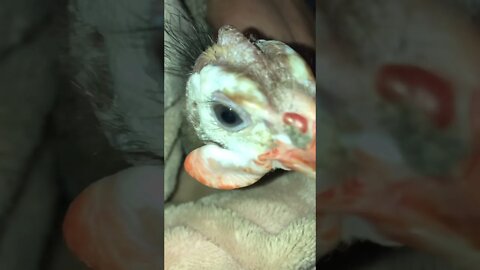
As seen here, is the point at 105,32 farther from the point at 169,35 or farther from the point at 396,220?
the point at 396,220

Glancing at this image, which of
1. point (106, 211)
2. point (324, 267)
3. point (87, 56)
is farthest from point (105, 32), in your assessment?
point (324, 267)

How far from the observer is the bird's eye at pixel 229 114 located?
36 centimetres

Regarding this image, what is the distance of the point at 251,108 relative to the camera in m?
0.35

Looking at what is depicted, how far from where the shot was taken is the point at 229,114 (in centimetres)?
36

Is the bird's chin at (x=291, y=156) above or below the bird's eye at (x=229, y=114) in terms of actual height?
below

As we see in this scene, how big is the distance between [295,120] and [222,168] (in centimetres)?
6

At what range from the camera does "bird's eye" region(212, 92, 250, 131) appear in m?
0.36

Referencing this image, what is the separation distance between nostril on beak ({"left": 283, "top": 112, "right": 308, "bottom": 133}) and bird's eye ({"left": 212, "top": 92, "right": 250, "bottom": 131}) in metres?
0.02

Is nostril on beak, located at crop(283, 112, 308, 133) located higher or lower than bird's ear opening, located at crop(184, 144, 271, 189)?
higher

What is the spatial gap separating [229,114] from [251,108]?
0.06ft

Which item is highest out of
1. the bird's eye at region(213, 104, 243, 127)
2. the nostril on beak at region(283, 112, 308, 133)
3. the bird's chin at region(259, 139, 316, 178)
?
the nostril on beak at region(283, 112, 308, 133)

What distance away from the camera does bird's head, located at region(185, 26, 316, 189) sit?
0.35 m

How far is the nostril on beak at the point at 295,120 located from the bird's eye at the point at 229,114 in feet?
0.08

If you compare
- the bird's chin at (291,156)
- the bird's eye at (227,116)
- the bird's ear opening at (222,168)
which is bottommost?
the bird's ear opening at (222,168)
